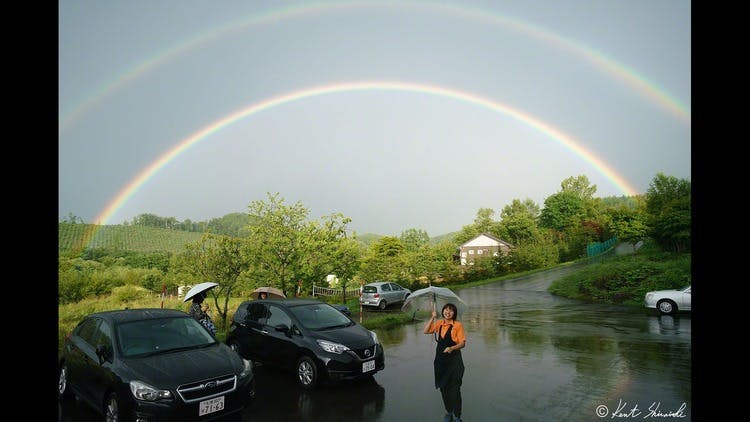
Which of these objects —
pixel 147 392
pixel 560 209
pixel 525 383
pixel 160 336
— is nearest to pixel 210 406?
pixel 147 392

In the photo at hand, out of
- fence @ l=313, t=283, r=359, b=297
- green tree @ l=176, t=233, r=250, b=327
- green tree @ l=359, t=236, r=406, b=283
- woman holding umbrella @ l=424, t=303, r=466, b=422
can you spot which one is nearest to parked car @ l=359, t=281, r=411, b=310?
fence @ l=313, t=283, r=359, b=297

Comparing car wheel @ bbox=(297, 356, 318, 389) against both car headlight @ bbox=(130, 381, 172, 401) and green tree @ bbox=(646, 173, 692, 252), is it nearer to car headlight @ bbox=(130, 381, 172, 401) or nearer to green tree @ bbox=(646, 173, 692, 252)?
car headlight @ bbox=(130, 381, 172, 401)

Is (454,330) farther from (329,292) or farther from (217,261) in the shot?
(329,292)

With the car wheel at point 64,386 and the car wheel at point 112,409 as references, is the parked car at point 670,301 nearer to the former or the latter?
the car wheel at point 112,409

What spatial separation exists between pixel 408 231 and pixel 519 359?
102 metres

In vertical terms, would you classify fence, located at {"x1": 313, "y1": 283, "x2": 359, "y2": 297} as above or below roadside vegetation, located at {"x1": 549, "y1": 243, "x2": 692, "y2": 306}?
below

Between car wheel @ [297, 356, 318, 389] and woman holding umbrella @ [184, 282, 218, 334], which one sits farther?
woman holding umbrella @ [184, 282, 218, 334]

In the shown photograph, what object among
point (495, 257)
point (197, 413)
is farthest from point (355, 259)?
point (495, 257)

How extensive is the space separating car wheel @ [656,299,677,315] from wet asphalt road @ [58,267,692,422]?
2661 mm

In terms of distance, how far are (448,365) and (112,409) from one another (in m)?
4.63

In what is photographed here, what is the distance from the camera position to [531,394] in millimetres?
7496

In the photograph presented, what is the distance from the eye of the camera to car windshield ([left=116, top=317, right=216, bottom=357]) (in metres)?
6.46
